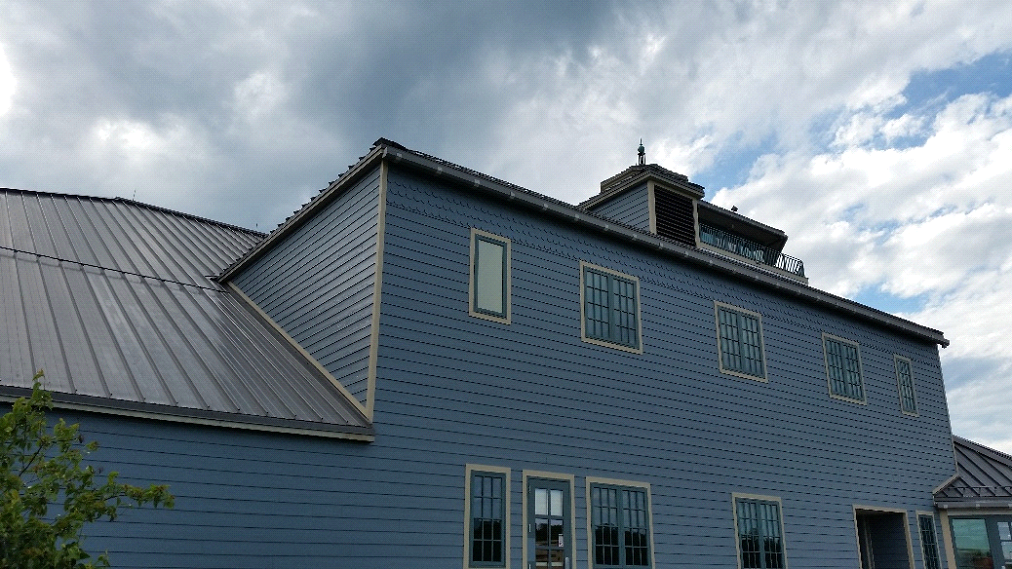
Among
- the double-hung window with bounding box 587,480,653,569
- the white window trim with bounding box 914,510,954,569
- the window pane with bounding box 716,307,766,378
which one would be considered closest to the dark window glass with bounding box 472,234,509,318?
the double-hung window with bounding box 587,480,653,569

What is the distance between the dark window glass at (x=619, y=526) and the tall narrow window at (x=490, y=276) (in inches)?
140

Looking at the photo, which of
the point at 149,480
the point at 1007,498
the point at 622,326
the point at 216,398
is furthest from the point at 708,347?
the point at 149,480

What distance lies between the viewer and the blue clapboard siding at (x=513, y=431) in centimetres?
994

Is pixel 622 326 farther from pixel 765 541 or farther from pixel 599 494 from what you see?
pixel 765 541

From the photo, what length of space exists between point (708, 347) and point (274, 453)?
9670 millimetres

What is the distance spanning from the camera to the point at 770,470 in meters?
17.0

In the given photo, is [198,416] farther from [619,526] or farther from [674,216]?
[674,216]

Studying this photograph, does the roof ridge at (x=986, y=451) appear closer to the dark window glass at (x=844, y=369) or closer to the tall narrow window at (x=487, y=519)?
the dark window glass at (x=844, y=369)

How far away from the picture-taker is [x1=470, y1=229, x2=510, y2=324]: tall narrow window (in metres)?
13.1

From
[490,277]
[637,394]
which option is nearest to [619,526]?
[637,394]

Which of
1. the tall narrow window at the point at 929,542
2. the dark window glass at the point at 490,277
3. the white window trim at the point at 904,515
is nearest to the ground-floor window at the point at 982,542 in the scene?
the tall narrow window at the point at 929,542

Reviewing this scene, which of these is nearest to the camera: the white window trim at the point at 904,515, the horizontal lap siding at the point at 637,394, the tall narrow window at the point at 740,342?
the horizontal lap siding at the point at 637,394

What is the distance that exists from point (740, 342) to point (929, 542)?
324 inches

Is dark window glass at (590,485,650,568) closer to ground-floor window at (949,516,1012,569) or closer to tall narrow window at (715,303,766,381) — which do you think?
tall narrow window at (715,303,766,381)
